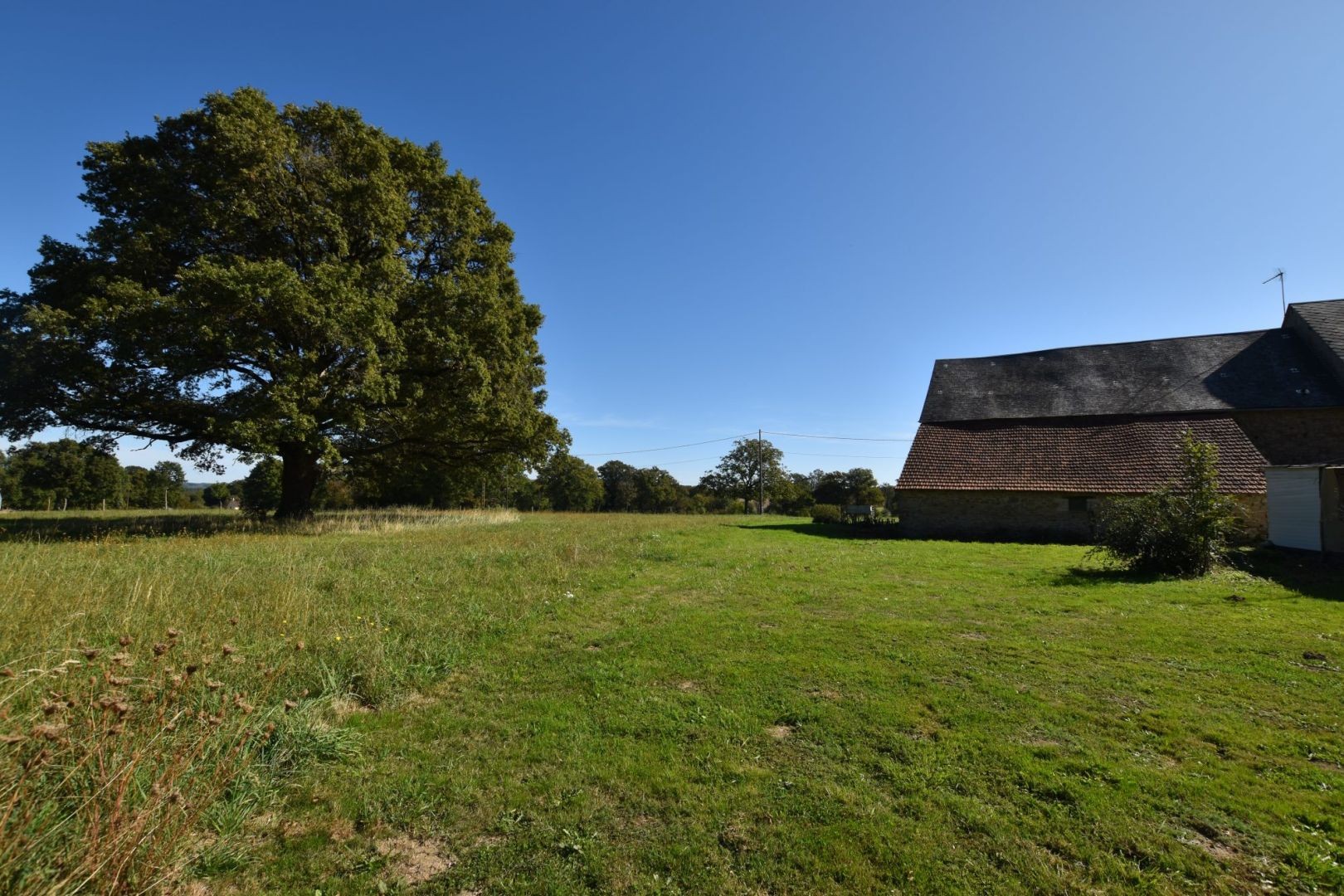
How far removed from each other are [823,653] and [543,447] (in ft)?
59.8

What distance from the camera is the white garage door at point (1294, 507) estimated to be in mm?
13539

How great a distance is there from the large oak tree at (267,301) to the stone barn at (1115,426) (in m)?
19.0

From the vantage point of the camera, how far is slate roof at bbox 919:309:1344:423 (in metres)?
21.5

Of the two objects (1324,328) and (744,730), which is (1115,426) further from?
(744,730)

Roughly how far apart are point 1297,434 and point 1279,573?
14679 mm

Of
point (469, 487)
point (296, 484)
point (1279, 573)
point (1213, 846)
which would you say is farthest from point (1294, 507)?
point (469, 487)

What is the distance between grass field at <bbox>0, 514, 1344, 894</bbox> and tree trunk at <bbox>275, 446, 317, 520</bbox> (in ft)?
34.2

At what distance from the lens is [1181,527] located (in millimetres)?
11117

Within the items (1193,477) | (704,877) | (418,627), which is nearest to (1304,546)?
(1193,477)

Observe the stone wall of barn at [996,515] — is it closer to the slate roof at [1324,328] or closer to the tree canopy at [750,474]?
the slate roof at [1324,328]

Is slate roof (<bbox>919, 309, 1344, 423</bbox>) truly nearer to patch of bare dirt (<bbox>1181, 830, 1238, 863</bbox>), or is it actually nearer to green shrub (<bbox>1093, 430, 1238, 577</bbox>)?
green shrub (<bbox>1093, 430, 1238, 577</bbox>)

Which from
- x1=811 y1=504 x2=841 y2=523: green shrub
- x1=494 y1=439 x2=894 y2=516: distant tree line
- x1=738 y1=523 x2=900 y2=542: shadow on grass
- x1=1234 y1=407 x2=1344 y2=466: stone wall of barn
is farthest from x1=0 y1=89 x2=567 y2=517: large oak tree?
x1=494 y1=439 x2=894 y2=516: distant tree line

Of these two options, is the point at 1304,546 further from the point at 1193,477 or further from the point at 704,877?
the point at 704,877

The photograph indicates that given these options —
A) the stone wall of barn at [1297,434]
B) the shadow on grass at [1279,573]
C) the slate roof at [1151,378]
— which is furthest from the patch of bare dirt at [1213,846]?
the slate roof at [1151,378]
